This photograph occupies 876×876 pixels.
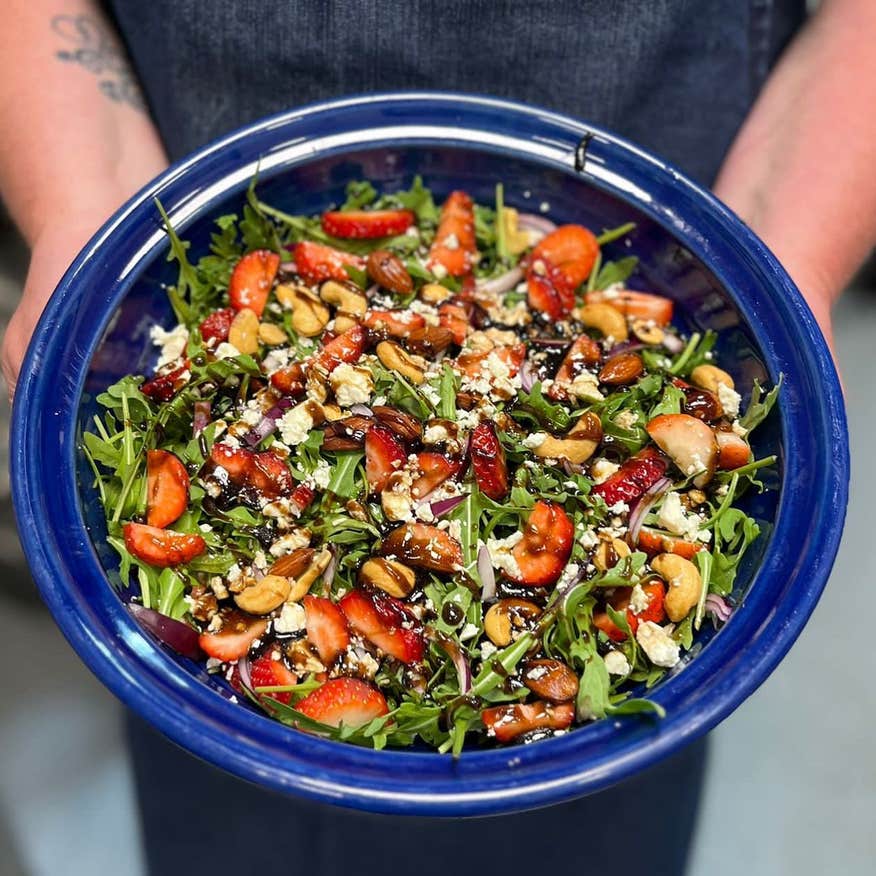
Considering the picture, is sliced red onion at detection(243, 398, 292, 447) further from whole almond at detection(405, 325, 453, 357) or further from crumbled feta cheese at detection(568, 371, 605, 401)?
crumbled feta cheese at detection(568, 371, 605, 401)

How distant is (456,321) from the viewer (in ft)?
3.55

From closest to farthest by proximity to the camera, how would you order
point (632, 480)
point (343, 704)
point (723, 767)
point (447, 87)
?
1. point (343, 704)
2. point (632, 480)
3. point (447, 87)
4. point (723, 767)

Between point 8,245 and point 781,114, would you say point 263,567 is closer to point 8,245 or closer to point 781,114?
point 781,114

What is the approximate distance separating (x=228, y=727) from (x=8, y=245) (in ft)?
5.01

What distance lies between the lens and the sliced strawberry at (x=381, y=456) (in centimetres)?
97

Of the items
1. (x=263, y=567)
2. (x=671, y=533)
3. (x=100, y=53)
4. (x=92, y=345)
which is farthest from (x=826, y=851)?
(x=100, y=53)

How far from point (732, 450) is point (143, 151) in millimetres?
958

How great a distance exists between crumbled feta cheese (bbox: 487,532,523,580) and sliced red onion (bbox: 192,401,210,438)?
0.35 metres

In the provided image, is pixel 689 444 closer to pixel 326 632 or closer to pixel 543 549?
pixel 543 549

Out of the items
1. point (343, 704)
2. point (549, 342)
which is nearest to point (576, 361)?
point (549, 342)

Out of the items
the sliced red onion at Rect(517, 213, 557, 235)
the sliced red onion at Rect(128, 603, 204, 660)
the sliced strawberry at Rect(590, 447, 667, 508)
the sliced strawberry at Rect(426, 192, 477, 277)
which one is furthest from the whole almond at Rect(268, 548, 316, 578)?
the sliced red onion at Rect(517, 213, 557, 235)

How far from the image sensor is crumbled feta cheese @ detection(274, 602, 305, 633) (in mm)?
925

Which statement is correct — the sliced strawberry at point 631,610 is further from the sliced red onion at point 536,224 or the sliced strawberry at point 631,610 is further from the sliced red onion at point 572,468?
the sliced red onion at point 536,224

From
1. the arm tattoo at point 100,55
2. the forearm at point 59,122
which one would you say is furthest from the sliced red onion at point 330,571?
the arm tattoo at point 100,55
